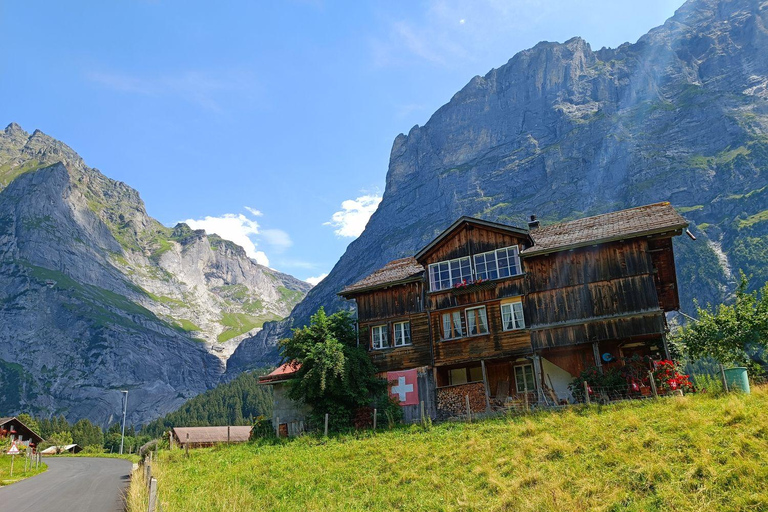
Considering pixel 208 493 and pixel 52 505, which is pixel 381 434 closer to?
pixel 208 493

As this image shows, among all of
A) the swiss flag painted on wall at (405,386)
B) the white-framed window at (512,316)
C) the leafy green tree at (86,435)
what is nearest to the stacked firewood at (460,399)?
the swiss flag painted on wall at (405,386)

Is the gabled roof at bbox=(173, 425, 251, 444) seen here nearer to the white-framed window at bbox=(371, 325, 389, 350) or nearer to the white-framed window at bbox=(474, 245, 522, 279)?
the white-framed window at bbox=(371, 325, 389, 350)

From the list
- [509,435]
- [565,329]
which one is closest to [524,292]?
[565,329]

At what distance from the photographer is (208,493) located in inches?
746

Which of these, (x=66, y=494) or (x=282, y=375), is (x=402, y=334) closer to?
(x=282, y=375)

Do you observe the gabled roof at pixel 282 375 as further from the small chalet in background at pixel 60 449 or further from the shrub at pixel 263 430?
the small chalet in background at pixel 60 449

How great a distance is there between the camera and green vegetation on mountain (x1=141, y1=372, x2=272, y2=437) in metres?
166

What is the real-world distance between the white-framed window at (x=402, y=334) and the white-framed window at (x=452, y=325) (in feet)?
7.58

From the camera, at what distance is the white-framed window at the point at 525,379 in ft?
108

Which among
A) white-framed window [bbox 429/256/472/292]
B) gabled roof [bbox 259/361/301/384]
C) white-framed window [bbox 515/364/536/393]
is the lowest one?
white-framed window [bbox 515/364/536/393]

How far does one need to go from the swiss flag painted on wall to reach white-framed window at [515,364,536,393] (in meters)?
5.91

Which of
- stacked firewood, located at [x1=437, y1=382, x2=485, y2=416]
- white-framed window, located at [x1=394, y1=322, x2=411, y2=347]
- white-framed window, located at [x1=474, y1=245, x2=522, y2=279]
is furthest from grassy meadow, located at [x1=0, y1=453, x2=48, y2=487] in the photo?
white-framed window, located at [x1=474, y1=245, x2=522, y2=279]

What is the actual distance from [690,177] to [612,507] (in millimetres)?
204813

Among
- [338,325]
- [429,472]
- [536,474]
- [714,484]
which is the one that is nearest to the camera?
[714,484]
